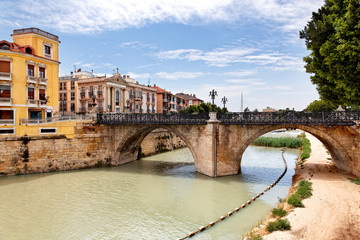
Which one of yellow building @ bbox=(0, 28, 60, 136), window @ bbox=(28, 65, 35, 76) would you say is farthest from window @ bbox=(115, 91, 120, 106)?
window @ bbox=(28, 65, 35, 76)

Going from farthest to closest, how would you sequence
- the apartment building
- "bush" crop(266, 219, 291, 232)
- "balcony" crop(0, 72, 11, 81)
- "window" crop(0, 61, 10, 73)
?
the apartment building, "window" crop(0, 61, 10, 73), "balcony" crop(0, 72, 11, 81), "bush" crop(266, 219, 291, 232)

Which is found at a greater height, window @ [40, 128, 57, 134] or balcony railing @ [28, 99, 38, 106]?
balcony railing @ [28, 99, 38, 106]

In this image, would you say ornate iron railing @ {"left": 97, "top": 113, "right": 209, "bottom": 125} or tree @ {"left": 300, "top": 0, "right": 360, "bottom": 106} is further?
ornate iron railing @ {"left": 97, "top": 113, "right": 209, "bottom": 125}

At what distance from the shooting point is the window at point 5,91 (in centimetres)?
2117

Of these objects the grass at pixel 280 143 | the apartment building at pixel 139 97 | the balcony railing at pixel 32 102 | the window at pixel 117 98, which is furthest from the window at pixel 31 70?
the grass at pixel 280 143

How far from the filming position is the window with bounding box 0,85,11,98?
69.5 ft

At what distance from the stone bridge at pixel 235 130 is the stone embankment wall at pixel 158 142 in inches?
289

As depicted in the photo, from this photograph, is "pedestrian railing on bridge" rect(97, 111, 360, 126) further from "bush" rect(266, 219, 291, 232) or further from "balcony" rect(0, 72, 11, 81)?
"bush" rect(266, 219, 291, 232)

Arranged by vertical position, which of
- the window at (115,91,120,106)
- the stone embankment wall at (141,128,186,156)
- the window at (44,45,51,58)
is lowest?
the stone embankment wall at (141,128,186,156)

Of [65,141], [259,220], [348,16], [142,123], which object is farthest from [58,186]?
[348,16]

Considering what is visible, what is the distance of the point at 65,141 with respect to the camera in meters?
22.2

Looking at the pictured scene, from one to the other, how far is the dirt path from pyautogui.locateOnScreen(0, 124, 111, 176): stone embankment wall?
18716 millimetres

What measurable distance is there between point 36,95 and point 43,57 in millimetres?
3976

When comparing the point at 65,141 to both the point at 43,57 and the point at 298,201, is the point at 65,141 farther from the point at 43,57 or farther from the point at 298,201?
the point at 298,201
